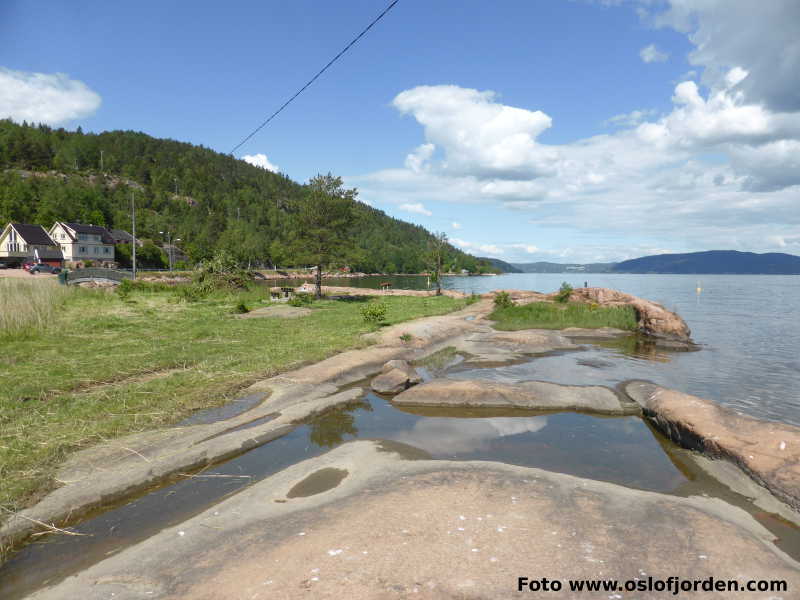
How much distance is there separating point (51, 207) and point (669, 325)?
466 feet

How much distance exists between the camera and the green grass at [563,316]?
1112 inches

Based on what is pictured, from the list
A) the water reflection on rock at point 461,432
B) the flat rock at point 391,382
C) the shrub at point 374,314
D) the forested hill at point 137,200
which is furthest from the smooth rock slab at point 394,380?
the forested hill at point 137,200

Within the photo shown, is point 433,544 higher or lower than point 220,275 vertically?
lower

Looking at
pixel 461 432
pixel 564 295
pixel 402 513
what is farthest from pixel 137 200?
pixel 402 513

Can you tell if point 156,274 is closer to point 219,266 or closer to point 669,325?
point 219,266

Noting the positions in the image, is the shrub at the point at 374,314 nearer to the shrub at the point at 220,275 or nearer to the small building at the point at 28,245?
the shrub at the point at 220,275

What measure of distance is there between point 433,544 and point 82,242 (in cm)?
10864

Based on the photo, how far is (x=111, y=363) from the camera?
1277cm

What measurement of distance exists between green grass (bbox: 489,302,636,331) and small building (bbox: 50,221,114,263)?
9310 centimetres

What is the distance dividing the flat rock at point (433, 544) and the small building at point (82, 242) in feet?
338

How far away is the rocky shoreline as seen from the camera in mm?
4484

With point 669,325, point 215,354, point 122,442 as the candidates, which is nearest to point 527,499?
point 122,442

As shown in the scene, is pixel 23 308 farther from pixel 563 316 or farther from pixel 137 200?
pixel 137 200

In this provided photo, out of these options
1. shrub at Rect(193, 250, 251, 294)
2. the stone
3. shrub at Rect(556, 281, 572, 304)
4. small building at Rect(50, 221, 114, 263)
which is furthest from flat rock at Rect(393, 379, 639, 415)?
small building at Rect(50, 221, 114, 263)
